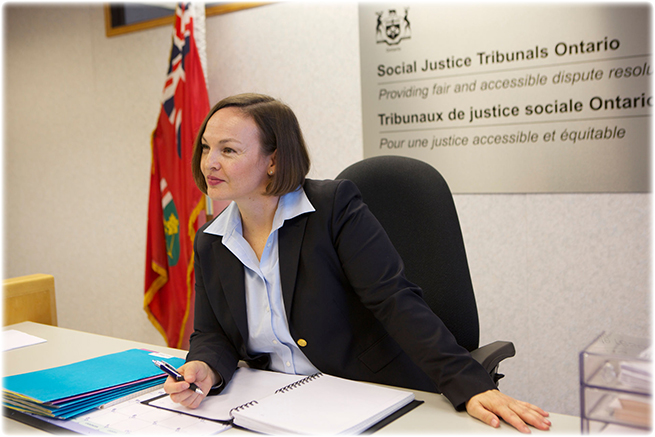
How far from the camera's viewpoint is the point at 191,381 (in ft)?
3.67

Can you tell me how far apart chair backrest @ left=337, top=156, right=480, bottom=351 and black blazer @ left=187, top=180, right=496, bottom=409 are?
0.49ft

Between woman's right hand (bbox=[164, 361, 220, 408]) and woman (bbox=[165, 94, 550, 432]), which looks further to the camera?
woman (bbox=[165, 94, 550, 432])

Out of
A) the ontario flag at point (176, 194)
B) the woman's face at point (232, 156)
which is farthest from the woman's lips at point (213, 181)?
the ontario flag at point (176, 194)

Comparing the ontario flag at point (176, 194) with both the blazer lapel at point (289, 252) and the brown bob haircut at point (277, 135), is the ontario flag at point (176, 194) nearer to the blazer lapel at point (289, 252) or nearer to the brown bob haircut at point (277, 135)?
the brown bob haircut at point (277, 135)

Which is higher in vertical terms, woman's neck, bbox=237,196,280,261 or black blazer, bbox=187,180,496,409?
woman's neck, bbox=237,196,280,261

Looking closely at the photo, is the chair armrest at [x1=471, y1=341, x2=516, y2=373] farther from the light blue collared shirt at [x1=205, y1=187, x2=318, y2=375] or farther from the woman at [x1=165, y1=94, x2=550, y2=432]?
the light blue collared shirt at [x1=205, y1=187, x2=318, y2=375]

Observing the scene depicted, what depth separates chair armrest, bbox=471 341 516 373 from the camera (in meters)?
1.33

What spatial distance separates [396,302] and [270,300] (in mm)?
311

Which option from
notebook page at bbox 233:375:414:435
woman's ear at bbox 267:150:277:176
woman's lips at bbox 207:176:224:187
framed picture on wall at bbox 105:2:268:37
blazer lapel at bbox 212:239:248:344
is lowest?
notebook page at bbox 233:375:414:435

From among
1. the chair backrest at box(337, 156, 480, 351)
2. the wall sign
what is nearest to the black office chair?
the chair backrest at box(337, 156, 480, 351)

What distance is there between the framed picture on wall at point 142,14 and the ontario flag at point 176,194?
21 centimetres

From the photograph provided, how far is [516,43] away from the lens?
2322 mm

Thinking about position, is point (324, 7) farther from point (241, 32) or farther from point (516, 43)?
point (516, 43)

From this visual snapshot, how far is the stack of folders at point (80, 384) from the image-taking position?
1089 millimetres
